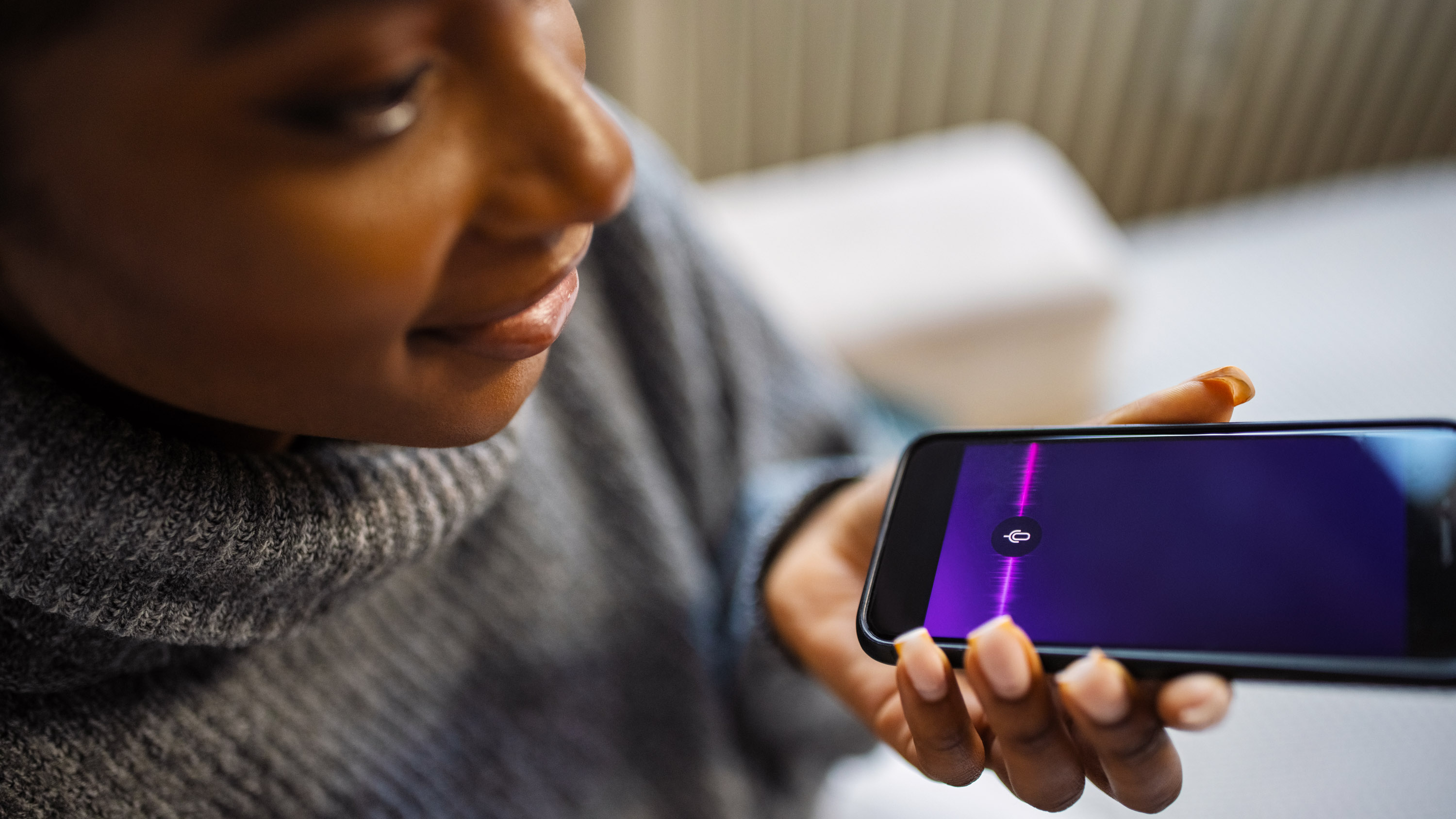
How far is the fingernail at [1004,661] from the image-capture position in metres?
0.28

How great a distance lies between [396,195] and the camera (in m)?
0.23

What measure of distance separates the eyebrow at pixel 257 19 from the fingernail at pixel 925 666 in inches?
8.6

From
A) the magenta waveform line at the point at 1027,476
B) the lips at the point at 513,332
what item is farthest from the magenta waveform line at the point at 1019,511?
the lips at the point at 513,332

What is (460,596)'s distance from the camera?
0.49 meters

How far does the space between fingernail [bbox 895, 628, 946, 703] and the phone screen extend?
3 cm

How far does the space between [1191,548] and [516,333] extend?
0.22 m

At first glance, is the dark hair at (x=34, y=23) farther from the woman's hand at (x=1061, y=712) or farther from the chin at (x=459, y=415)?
the woman's hand at (x=1061, y=712)

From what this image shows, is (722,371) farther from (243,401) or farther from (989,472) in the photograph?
(243,401)

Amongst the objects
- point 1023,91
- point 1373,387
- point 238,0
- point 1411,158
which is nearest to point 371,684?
point 238,0

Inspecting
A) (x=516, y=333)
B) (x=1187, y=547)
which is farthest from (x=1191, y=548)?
(x=516, y=333)

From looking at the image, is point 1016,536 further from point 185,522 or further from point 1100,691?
point 185,522

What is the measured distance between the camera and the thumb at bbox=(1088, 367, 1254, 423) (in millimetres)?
325

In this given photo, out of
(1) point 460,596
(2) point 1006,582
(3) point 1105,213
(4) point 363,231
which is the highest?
(4) point 363,231

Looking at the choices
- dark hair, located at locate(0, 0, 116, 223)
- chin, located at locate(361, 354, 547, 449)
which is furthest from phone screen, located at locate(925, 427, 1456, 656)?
dark hair, located at locate(0, 0, 116, 223)
